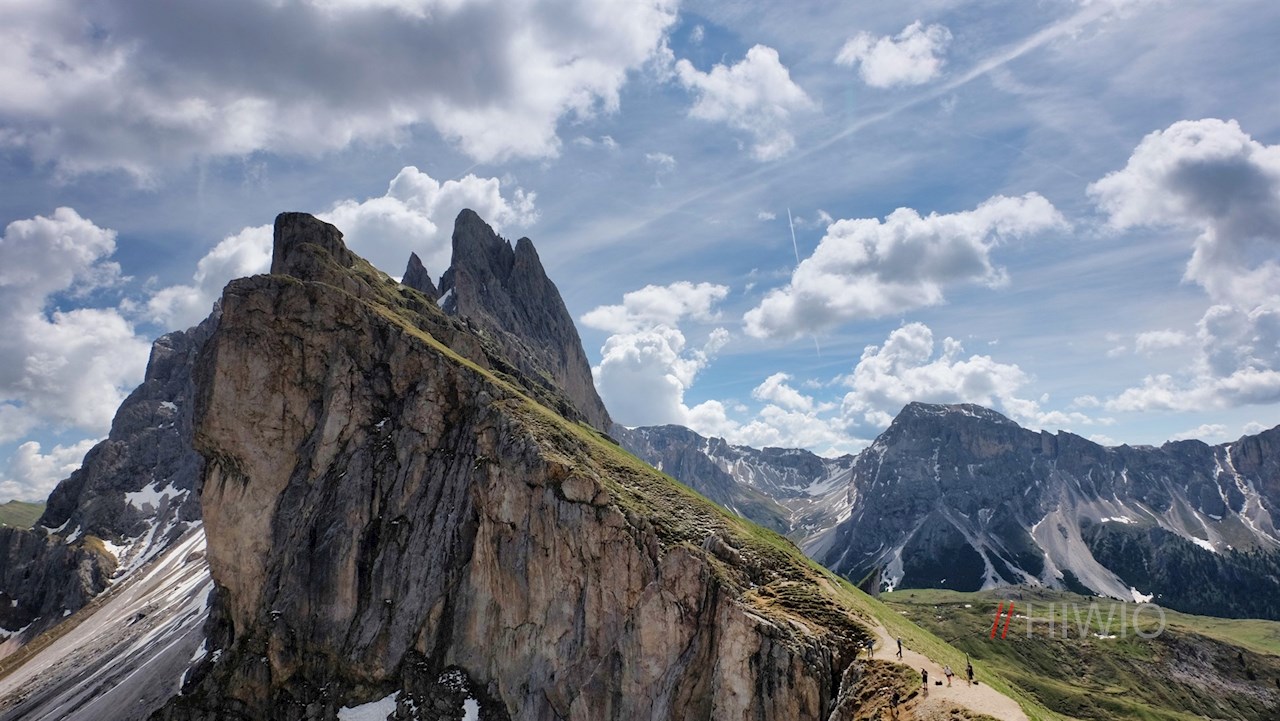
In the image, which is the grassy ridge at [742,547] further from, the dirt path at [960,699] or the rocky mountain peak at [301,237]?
the rocky mountain peak at [301,237]

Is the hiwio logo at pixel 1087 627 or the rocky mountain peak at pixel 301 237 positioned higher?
the rocky mountain peak at pixel 301 237

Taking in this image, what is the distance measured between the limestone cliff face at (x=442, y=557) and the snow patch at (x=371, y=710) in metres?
0.96

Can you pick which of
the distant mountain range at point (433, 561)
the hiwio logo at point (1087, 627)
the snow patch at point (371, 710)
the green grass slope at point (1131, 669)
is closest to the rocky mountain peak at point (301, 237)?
the distant mountain range at point (433, 561)

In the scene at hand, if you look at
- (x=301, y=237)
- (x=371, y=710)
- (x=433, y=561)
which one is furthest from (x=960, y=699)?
(x=301, y=237)

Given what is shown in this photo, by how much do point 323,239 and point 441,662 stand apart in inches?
2980

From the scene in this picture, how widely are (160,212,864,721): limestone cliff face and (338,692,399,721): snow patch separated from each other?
37.8 inches

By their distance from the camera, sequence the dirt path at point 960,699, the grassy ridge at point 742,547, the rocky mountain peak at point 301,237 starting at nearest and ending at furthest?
the dirt path at point 960,699 → the grassy ridge at point 742,547 → the rocky mountain peak at point 301,237

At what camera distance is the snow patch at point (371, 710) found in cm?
7325

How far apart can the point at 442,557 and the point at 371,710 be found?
18.0m

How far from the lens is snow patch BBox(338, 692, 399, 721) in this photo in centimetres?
7325

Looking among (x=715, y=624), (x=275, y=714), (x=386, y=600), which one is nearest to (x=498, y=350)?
(x=386, y=600)

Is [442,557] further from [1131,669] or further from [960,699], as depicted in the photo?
[1131,669]

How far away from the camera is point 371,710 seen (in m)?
73.8

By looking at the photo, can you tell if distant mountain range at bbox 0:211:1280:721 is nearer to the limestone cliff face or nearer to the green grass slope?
the limestone cliff face
